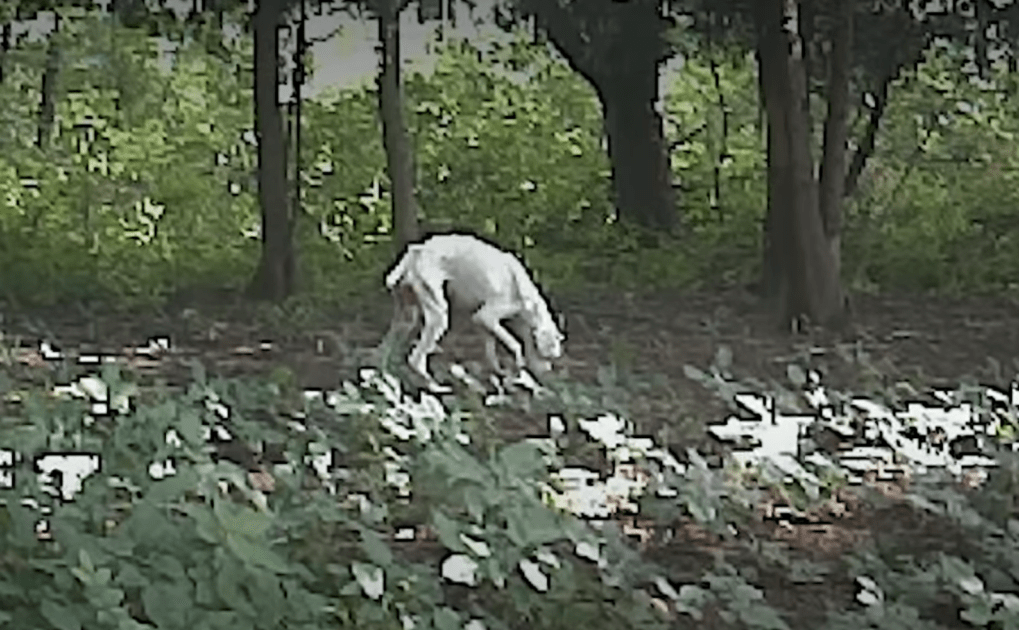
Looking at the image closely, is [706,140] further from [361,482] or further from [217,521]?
[217,521]

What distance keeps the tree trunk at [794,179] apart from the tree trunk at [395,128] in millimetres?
1916

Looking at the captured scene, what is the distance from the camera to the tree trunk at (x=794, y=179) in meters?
7.40

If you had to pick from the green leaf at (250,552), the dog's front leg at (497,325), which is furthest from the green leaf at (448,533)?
the dog's front leg at (497,325)

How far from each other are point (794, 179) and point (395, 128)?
2242 millimetres

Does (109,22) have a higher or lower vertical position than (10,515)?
higher

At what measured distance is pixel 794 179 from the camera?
24.6 feet

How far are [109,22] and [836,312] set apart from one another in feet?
16.7

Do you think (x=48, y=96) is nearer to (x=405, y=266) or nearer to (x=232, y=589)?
(x=405, y=266)

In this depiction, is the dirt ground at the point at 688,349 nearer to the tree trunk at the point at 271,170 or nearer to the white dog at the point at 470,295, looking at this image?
the white dog at the point at 470,295

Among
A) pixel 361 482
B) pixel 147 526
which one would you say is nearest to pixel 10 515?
pixel 147 526

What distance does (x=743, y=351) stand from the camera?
6746 millimetres

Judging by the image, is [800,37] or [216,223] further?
[216,223]

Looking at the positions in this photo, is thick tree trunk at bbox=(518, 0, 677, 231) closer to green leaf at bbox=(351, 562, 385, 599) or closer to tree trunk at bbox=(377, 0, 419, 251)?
tree trunk at bbox=(377, 0, 419, 251)

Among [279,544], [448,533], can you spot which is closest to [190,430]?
[279,544]
